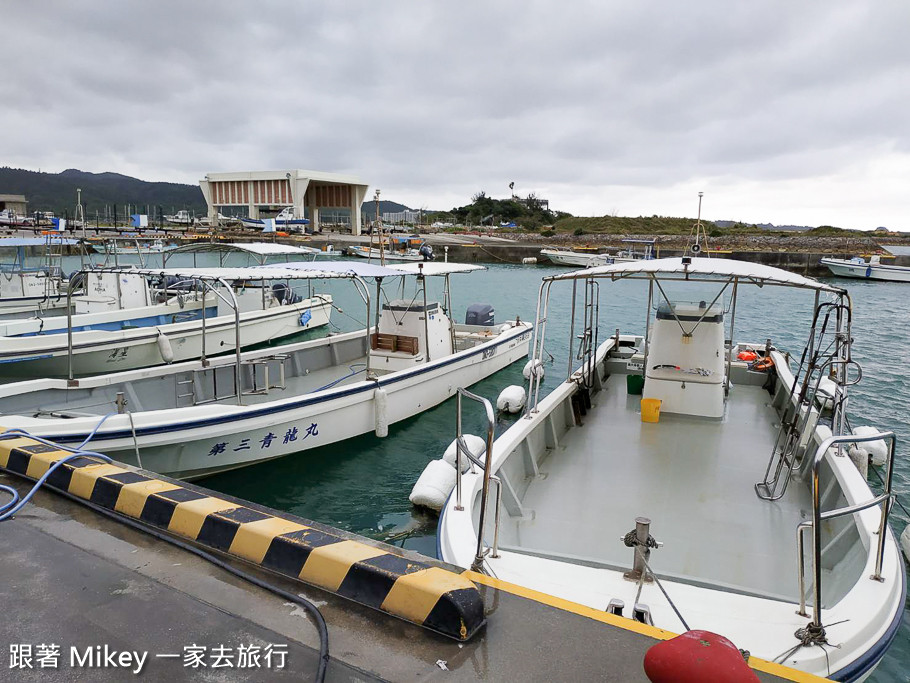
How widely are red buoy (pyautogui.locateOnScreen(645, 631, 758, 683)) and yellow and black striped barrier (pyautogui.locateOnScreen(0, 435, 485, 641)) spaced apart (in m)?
0.91

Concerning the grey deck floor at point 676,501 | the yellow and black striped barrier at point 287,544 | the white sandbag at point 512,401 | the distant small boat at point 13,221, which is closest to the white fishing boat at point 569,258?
the distant small boat at point 13,221

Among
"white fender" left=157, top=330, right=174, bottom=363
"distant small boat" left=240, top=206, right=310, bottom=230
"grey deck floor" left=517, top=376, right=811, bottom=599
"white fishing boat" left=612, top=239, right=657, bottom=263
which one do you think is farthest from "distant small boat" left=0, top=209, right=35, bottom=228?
"grey deck floor" left=517, top=376, right=811, bottom=599

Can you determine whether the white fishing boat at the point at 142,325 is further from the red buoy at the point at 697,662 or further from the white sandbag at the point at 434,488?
the red buoy at the point at 697,662

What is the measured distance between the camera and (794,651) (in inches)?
124

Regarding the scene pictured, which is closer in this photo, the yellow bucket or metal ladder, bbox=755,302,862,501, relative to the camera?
metal ladder, bbox=755,302,862,501

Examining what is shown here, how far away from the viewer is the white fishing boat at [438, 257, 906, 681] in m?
3.41

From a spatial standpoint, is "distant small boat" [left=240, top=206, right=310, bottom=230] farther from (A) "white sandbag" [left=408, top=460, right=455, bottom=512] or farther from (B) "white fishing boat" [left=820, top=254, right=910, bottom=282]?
(A) "white sandbag" [left=408, top=460, right=455, bottom=512]

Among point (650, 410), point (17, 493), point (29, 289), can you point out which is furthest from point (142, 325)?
point (650, 410)

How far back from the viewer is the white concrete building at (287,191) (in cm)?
6506

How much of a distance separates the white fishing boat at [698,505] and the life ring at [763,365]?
14.8 inches

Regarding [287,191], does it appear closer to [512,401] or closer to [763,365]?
[512,401]

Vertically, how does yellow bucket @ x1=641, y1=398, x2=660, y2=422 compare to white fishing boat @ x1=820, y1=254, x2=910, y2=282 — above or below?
below

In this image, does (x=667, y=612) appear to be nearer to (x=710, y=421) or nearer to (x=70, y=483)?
(x=70, y=483)

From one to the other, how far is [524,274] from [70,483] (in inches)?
1750
